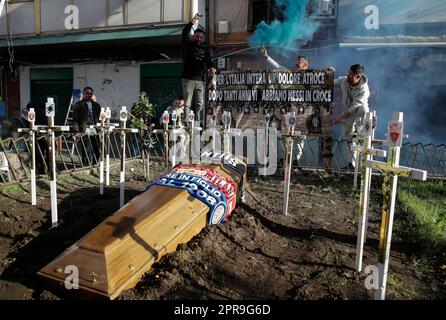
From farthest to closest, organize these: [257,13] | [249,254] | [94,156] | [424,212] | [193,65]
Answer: [257,13], [94,156], [193,65], [424,212], [249,254]

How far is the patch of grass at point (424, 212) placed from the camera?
14.5ft

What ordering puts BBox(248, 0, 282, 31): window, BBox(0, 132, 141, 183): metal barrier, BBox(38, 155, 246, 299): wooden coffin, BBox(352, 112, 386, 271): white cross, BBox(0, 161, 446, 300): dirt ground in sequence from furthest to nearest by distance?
1. BBox(248, 0, 282, 31): window
2. BBox(0, 132, 141, 183): metal barrier
3. BBox(352, 112, 386, 271): white cross
4. BBox(0, 161, 446, 300): dirt ground
5. BBox(38, 155, 246, 299): wooden coffin

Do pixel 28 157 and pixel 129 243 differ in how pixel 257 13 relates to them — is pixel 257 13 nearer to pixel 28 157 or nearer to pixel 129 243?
pixel 28 157

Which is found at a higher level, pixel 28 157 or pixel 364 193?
pixel 364 193

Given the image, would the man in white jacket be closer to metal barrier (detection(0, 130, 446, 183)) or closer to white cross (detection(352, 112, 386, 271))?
metal barrier (detection(0, 130, 446, 183))

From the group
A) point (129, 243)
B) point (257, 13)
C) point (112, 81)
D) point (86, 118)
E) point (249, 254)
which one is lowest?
point (249, 254)

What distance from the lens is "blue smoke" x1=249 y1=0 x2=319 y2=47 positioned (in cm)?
1076

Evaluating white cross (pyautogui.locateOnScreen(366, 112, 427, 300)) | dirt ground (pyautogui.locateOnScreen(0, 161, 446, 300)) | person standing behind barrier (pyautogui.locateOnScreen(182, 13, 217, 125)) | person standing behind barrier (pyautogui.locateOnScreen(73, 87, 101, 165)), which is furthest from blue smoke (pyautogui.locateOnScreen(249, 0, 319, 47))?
white cross (pyautogui.locateOnScreen(366, 112, 427, 300))

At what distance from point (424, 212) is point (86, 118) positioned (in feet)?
23.0

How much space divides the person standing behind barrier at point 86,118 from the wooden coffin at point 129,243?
16.4 ft

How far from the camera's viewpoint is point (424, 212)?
541 centimetres

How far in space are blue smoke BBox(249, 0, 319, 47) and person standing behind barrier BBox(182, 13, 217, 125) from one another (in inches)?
126

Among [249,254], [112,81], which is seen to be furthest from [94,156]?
[112,81]
